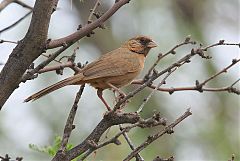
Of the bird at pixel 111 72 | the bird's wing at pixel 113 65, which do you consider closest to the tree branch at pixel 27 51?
the bird at pixel 111 72

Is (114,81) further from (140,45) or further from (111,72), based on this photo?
(140,45)

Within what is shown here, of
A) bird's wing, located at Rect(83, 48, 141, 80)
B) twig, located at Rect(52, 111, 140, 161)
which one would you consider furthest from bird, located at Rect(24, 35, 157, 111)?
twig, located at Rect(52, 111, 140, 161)

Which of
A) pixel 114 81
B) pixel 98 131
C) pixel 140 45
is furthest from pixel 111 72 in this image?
pixel 98 131

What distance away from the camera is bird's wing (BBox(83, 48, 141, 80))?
14.4 ft

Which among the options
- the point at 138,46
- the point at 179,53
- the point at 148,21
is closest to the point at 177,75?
the point at 179,53

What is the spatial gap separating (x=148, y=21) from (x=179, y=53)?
133cm

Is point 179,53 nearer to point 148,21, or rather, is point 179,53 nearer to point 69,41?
point 148,21

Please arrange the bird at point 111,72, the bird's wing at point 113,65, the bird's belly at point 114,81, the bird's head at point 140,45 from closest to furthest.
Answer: the bird at point 111,72 → the bird's wing at point 113,65 → the bird's belly at point 114,81 → the bird's head at point 140,45

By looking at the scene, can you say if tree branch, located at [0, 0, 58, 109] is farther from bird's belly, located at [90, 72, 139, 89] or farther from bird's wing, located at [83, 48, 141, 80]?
bird's belly, located at [90, 72, 139, 89]

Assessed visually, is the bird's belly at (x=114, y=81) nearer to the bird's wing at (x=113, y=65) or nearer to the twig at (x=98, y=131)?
the bird's wing at (x=113, y=65)

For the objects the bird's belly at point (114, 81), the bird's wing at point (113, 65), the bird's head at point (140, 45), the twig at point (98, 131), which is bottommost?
the twig at point (98, 131)

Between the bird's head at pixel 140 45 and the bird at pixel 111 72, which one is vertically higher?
the bird's head at pixel 140 45

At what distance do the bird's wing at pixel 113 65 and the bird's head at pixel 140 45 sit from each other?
6.4 inches

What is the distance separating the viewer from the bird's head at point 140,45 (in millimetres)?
5234
